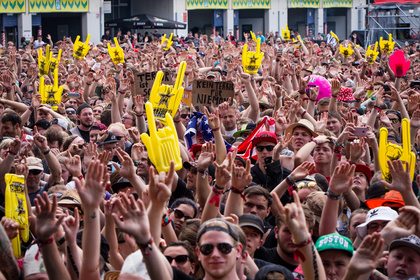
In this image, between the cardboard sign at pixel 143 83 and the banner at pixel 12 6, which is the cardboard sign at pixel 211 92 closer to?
the cardboard sign at pixel 143 83

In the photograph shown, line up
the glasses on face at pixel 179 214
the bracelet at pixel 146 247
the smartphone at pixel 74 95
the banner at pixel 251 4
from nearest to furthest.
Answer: the bracelet at pixel 146 247 → the glasses on face at pixel 179 214 → the smartphone at pixel 74 95 → the banner at pixel 251 4

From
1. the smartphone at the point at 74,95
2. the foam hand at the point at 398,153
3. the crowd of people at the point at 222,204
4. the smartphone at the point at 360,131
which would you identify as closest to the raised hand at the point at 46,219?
the crowd of people at the point at 222,204

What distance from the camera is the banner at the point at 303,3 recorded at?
143 feet

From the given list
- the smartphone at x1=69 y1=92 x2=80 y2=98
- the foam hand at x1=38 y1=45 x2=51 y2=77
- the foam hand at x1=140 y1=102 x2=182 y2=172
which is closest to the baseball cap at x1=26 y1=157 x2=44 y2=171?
the foam hand at x1=140 y1=102 x2=182 y2=172

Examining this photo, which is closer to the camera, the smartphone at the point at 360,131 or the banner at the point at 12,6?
the smartphone at the point at 360,131

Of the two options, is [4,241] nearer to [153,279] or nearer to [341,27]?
[153,279]

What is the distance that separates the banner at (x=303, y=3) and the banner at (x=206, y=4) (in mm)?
4648

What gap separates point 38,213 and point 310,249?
5.07 ft

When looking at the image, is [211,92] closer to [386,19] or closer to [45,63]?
[45,63]

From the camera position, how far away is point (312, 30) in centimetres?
4488

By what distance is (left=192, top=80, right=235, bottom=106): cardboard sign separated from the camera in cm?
906

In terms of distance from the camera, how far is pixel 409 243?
4477mm

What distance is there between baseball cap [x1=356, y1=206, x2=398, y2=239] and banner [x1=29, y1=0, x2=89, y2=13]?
30.6 metres

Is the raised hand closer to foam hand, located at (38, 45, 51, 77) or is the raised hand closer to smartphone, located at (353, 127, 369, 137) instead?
smartphone, located at (353, 127, 369, 137)
